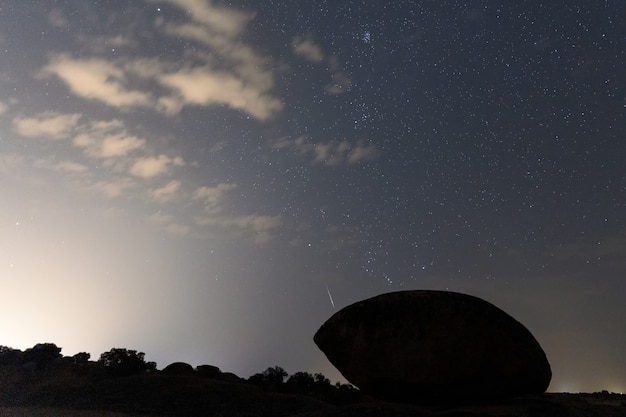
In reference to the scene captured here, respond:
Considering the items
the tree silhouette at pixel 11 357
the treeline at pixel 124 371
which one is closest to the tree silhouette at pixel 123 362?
the treeline at pixel 124 371

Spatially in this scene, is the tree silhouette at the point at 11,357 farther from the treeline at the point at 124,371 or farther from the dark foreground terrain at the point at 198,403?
the dark foreground terrain at the point at 198,403

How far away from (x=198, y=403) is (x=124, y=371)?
37.6ft

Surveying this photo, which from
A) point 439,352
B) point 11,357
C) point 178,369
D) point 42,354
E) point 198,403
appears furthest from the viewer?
point 11,357

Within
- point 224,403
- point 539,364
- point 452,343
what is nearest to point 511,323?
point 539,364

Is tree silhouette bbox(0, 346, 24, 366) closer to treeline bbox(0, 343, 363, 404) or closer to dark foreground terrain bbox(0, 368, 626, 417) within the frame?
treeline bbox(0, 343, 363, 404)

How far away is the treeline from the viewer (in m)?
28.1

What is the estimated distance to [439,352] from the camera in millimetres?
14422

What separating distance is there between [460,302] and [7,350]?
37.1m

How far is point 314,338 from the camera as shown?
54.7 ft

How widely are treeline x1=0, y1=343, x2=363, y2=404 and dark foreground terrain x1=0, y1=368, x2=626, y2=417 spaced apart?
1618 mm

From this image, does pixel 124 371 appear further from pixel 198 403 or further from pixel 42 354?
pixel 198 403

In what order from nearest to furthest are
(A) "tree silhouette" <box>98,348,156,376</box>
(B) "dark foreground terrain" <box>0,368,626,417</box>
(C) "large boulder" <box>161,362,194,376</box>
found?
(B) "dark foreground terrain" <box>0,368,626,417</box> < (C) "large boulder" <box>161,362,194,376</box> < (A) "tree silhouette" <box>98,348,156,376</box>

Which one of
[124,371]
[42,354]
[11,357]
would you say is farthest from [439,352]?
[11,357]

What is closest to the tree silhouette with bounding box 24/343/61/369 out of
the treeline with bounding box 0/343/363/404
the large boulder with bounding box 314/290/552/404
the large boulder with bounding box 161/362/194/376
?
the treeline with bounding box 0/343/363/404
